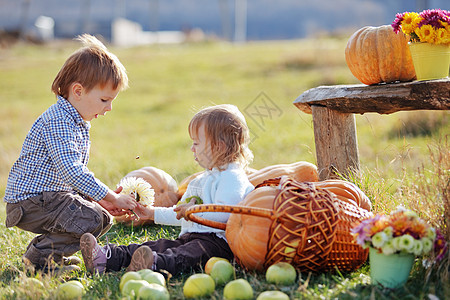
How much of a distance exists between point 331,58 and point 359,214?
16429 millimetres

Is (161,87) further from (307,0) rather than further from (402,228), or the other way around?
(307,0)

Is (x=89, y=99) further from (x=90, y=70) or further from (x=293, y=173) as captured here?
(x=293, y=173)

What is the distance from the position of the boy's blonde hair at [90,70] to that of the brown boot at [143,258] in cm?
130

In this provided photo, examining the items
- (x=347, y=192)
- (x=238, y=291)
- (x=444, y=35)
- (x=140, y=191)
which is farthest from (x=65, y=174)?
(x=444, y=35)

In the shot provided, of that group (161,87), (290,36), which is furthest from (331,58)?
(290,36)

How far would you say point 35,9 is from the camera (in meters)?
72.1

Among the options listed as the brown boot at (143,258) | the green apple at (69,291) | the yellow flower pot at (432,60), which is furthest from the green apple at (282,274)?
the yellow flower pot at (432,60)

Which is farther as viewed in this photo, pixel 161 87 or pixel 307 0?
pixel 307 0

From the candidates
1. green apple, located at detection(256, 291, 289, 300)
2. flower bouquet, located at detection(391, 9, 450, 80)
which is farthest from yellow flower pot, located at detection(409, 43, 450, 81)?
green apple, located at detection(256, 291, 289, 300)

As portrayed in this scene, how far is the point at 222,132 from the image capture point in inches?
153

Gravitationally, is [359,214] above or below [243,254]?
above

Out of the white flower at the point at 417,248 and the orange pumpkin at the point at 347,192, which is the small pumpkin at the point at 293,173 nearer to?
the orange pumpkin at the point at 347,192

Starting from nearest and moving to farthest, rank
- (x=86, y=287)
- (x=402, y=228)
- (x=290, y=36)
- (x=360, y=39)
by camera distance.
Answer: (x=402, y=228) < (x=86, y=287) < (x=360, y=39) < (x=290, y=36)

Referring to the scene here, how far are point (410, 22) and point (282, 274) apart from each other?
2.10m
